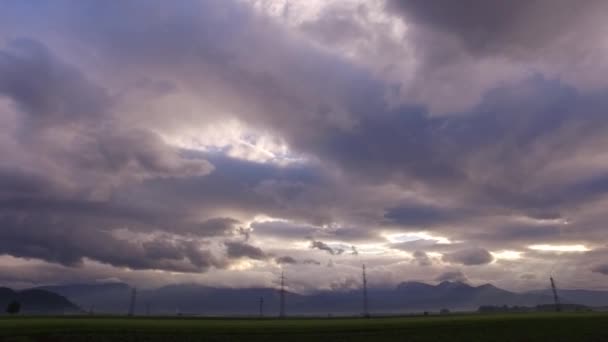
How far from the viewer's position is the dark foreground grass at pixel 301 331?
268 ft

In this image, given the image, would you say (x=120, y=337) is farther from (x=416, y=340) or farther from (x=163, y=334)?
(x=416, y=340)

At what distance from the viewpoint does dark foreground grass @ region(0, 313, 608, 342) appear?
8181 centimetres

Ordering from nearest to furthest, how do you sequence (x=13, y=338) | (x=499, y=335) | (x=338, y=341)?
(x=13, y=338) → (x=338, y=341) → (x=499, y=335)

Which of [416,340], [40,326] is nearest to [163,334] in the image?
[40,326]

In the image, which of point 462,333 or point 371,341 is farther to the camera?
point 462,333

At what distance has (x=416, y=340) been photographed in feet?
320

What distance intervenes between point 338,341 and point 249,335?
17.2 metres

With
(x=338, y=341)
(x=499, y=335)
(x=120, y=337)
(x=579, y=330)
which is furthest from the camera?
Result: (x=579, y=330)

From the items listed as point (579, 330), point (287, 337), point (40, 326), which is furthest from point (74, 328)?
point (579, 330)

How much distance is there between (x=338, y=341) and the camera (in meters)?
91.9

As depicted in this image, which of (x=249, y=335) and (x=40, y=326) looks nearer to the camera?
(x=40, y=326)

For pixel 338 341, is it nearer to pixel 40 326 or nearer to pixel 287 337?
pixel 287 337

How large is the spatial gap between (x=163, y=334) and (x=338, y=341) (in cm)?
3240

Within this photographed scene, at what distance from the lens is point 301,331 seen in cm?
10088
